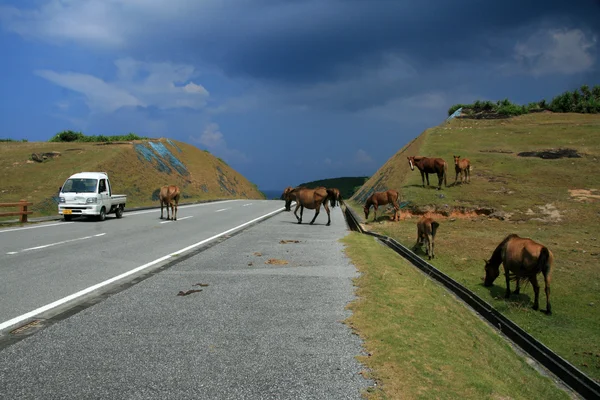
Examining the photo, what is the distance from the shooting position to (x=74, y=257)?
11711mm

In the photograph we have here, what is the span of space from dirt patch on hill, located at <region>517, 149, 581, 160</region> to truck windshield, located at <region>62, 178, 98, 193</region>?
30322 mm

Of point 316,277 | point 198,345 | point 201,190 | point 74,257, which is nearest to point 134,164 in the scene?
point 201,190

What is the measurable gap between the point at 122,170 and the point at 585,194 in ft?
132

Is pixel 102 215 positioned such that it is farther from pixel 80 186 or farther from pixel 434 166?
pixel 434 166

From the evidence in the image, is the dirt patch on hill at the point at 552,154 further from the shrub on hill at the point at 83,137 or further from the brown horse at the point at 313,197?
the shrub on hill at the point at 83,137

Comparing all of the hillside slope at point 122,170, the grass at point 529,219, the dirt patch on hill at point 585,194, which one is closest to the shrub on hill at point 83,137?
the hillside slope at point 122,170

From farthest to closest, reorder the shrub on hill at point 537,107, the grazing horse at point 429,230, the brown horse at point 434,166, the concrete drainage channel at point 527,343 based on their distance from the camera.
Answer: the shrub on hill at point 537,107
the brown horse at point 434,166
the grazing horse at point 429,230
the concrete drainage channel at point 527,343

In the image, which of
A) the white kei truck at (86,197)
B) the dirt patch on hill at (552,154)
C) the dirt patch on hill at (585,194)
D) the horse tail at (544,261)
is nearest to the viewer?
the horse tail at (544,261)

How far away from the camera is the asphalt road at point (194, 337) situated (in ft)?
14.4

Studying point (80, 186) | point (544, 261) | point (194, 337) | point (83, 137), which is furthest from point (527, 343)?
point (83, 137)

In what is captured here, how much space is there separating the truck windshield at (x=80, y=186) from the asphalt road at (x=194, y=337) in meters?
12.9

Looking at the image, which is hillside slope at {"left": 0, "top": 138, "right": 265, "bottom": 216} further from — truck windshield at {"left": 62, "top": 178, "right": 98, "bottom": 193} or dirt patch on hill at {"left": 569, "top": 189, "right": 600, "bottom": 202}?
dirt patch on hill at {"left": 569, "top": 189, "right": 600, "bottom": 202}

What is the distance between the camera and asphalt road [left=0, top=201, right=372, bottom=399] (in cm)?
438

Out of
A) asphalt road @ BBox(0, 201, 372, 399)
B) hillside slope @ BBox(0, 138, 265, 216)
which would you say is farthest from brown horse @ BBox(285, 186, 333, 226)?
hillside slope @ BBox(0, 138, 265, 216)
